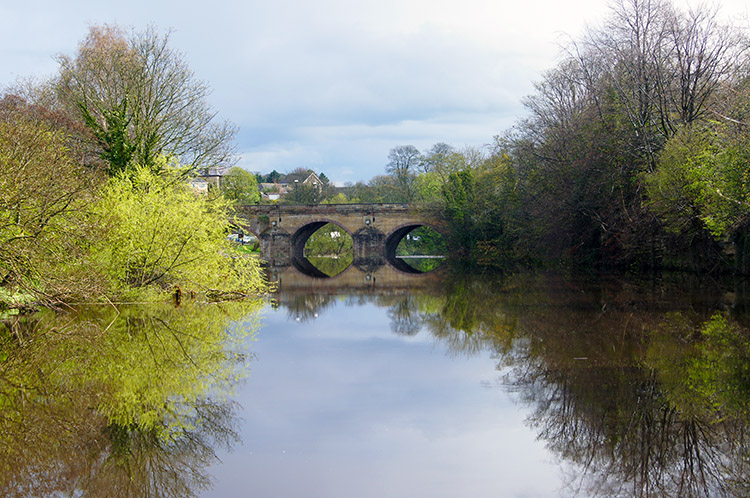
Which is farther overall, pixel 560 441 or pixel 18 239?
pixel 18 239

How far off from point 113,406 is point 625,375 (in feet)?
20.7

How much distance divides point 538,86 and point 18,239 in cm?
3067

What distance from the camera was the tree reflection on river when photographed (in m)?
6.09

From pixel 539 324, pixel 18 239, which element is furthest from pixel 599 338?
pixel 18 239

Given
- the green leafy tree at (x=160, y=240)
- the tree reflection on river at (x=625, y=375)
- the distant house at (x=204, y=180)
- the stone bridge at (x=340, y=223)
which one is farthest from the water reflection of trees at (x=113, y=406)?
the stone bridge at (x=340, y=223)

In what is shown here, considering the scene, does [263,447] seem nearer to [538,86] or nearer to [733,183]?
[733,183]

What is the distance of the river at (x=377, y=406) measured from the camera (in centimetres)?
600

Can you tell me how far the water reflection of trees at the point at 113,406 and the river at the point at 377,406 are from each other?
0.03m

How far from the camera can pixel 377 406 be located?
8.44m

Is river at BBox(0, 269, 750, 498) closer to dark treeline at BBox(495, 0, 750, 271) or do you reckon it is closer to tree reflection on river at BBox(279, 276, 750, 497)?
tree reflection on river at BBox(279, 276, 750, 497)

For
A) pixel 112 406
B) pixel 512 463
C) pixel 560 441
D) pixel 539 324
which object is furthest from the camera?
pixel 539 324

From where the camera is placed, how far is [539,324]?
14266 mm

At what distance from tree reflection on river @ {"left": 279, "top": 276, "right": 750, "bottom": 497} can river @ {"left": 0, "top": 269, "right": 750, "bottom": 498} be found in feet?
0.09

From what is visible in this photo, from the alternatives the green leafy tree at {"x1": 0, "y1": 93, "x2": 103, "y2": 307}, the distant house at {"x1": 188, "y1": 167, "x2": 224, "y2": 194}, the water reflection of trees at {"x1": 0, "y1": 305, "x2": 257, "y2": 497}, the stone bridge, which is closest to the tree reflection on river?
the water reflection of trees at {"x1": 0, "y1": 305, "x2": 257, "y2": 497}
